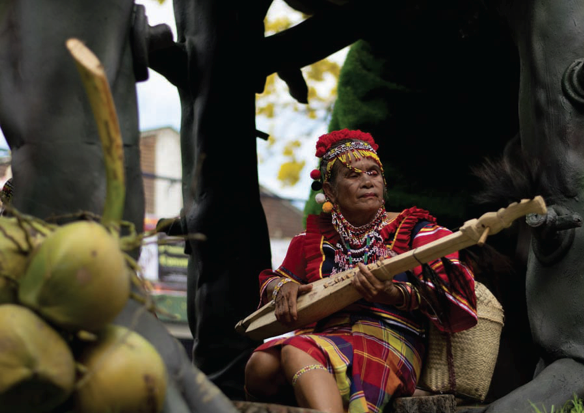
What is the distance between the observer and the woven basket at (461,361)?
112 inches

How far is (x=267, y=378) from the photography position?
2734mm

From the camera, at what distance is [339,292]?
267cm

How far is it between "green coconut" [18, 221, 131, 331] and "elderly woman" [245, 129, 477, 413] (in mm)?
1281

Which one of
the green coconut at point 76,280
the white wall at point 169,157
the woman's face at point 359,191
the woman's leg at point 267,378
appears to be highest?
the white wall at point 169,157

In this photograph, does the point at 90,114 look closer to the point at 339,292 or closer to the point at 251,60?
the point at 339,292

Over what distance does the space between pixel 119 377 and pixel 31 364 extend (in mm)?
151

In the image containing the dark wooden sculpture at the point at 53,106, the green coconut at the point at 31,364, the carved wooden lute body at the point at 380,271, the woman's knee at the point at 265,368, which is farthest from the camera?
the woman's knee at the point at 265,368

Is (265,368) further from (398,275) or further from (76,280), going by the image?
(76,280)

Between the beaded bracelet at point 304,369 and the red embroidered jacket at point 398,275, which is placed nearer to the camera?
the beaded bracelet at point 304,369

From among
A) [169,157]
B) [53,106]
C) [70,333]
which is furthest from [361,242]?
[169,157]

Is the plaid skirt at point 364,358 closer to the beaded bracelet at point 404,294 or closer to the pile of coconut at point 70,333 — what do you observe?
the beaded bracelet at point 404,294

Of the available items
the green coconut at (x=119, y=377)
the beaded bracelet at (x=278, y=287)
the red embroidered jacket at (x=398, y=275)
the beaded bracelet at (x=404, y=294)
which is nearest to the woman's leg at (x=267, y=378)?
the beaded bracelet at (x=278, y=287)

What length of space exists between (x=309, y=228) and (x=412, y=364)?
67cm

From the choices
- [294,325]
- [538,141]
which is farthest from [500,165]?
[294,325]
